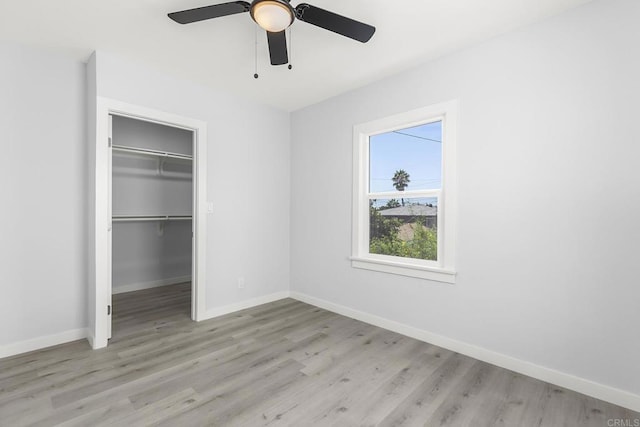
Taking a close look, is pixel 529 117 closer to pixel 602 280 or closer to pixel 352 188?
pixel 602 280

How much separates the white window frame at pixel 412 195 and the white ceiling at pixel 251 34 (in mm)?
480

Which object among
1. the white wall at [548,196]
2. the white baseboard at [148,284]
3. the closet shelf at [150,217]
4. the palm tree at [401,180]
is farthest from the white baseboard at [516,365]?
the white baseboard at [148,284]

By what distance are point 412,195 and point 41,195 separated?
328 centimetres

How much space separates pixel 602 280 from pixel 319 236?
8.42 feet

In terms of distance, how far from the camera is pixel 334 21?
1781 mm

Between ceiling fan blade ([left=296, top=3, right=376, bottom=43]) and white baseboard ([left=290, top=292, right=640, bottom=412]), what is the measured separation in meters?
2.45

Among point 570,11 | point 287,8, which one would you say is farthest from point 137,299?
point 570,11

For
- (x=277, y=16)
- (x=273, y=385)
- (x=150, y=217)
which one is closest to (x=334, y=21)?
(x=277, y=16)

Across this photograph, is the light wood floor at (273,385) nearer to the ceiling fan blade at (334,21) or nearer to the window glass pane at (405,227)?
the window glass pane at (405,227)

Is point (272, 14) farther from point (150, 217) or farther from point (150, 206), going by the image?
point (150, 206)

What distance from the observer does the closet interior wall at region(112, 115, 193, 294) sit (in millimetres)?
4180

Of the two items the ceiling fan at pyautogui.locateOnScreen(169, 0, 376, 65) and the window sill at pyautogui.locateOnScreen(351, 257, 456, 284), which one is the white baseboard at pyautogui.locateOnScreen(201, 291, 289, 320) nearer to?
the window sill at pyautogui.locateOnScreen(351, 257, 456, 284)

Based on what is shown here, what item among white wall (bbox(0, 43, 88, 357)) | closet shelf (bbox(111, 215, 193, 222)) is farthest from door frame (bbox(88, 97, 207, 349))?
closet shelf (bbox(111, 215, 193, 222))

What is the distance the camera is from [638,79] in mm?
1800
